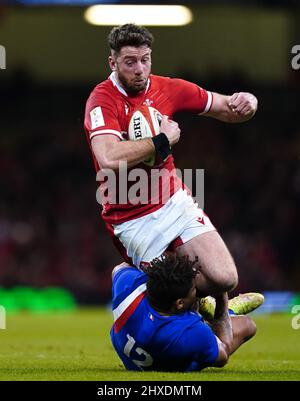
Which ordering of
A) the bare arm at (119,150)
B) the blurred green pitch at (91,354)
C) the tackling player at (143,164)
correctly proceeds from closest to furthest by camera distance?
the blurred green pitch at (91,354) → the bare arm at (119,150) → the tackling player at (143,164)

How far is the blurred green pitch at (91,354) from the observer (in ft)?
24.6

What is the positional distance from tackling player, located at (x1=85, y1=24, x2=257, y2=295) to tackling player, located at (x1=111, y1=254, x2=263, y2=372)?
0.48 m

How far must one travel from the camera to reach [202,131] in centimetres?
2472

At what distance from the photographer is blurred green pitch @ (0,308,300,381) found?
7.51 meters

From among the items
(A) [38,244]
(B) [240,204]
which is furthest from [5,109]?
(B) [240,204]

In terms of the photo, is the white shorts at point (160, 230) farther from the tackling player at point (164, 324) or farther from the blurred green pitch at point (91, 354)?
the blurred green pitch at point (91, 354)

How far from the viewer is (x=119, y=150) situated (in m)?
8.04

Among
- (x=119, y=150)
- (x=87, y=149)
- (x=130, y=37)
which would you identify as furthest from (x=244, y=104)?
(x=87, y=149)

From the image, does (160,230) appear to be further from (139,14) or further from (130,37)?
(139,14)

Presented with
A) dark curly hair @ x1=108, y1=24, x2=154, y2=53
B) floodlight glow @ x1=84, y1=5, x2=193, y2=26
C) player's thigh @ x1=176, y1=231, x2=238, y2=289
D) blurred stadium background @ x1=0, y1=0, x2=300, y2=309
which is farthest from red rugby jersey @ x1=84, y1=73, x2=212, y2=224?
blurred stadium background @ x1=0, y1=0, x2=300, y2=309

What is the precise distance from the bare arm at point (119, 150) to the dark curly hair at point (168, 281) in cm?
86

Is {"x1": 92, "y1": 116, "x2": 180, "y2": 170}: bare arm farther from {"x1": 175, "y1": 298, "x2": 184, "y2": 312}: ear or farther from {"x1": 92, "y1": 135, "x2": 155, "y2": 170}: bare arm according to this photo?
{"x1": 175, "y1": 298, "x2": 184, "y2": 312}: ear

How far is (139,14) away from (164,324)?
12.9 m

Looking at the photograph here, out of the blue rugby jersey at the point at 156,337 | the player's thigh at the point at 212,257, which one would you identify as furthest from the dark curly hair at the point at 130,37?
the blue rugby jersey at the point at 156,337
